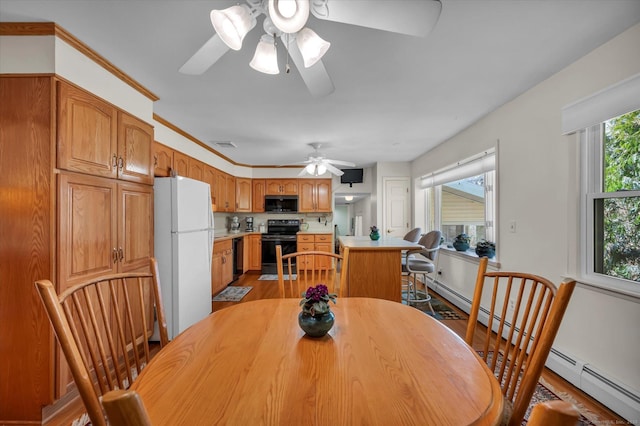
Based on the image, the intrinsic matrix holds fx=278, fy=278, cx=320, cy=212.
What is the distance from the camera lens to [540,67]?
80.0 inches

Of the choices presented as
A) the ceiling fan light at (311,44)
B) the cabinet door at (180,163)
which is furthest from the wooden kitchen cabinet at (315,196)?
the ceiling fan light at (311,44)

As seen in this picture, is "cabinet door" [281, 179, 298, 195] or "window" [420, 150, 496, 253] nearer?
"window" [420, 150, 496, 253]

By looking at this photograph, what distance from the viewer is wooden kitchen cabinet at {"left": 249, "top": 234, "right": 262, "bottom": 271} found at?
568 cm

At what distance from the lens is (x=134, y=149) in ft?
7.59

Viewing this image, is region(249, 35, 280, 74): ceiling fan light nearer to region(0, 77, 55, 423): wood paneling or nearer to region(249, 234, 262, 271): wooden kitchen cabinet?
region(0, 77, 55, 423): wood paneling

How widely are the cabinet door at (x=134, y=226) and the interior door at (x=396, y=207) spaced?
4.10 m

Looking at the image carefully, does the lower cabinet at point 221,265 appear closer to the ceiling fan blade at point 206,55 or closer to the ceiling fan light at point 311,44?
the ceiling fan blade at point 206,55

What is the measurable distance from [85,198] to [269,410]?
76.6 inches

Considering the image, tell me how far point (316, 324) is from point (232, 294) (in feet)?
11.7

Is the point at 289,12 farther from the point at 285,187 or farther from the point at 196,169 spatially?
the point at 285,187

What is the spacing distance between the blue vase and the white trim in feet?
7.03

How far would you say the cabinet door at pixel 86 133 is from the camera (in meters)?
1.69

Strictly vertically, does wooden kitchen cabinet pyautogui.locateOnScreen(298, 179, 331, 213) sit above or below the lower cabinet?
above

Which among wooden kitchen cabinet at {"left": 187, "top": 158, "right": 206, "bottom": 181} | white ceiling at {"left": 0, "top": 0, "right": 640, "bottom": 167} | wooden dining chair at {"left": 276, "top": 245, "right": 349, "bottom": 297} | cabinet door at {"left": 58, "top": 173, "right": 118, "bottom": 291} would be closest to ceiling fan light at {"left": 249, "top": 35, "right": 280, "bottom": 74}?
white ceiling at {"left": 0, "top": 0, "right": 640, "bottom": 167}
